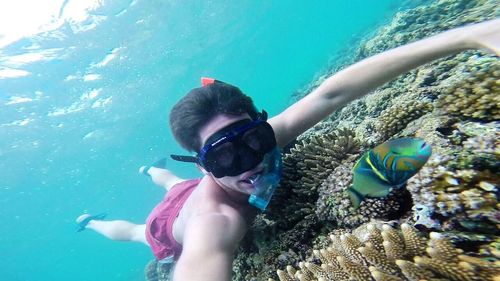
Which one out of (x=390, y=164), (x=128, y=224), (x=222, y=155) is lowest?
(x=128, y=224)

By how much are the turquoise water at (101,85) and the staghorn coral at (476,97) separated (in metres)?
20.7

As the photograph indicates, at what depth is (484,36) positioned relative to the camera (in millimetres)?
2350

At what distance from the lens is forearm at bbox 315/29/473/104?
2.72 m

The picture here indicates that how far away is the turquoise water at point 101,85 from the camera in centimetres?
2020

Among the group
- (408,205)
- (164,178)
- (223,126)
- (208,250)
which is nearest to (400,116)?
(408,205)

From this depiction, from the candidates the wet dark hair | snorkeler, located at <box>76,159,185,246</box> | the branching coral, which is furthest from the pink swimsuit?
the branching coral

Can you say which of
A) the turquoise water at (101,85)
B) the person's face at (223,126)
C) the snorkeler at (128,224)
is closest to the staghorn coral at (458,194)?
the person's face at (223,126)

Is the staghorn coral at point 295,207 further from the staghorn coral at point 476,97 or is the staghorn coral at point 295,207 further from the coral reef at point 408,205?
the staghorn coral at point 476,97

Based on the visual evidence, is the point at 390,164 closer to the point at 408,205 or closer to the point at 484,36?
the point at 408,205

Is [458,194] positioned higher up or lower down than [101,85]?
lower down

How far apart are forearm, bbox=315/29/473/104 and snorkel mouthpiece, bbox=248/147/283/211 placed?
1.03 m

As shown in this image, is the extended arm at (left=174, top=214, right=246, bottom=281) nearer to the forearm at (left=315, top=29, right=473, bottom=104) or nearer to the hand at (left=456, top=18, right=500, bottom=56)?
the forearm at (left=315, top=29, right=473, bottom=104)

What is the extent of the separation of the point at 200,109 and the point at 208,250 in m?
1.41

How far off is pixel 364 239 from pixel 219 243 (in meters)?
1.22
